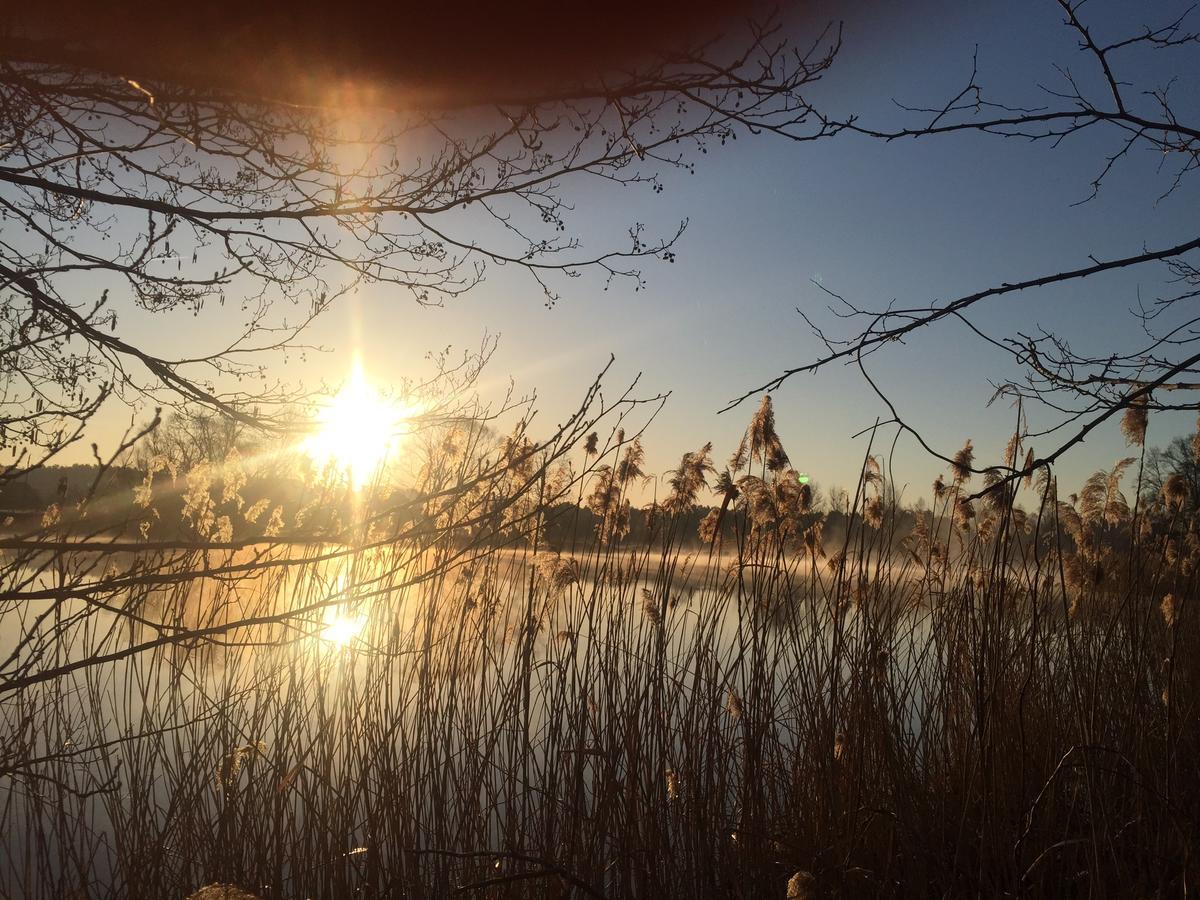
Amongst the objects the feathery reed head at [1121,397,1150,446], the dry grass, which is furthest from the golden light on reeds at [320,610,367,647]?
the feathery reed head at [1121,397,1150,446]

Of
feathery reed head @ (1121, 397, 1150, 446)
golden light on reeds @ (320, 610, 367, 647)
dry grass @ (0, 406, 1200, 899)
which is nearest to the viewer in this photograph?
golden light on reeds @ (320, 610, 367, 647)

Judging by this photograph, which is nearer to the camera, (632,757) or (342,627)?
(342,627)

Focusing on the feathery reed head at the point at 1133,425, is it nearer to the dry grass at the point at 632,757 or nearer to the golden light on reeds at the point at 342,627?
the dry grass at the point at 632,757

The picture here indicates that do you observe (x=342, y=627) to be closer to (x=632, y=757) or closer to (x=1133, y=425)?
(x=632, y=757)

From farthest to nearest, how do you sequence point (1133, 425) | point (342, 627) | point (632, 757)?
point (1133, 425) → point (632, 757) → point (342, 627)

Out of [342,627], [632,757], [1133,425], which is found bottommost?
[632,757]

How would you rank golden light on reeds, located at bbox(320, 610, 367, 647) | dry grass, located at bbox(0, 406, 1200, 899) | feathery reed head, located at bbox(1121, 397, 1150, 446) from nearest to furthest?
golden light on reeds, located at bbox(320, 610, 367, 647)
dry grass, located at bbox(0, 406, 1200, 899)
feathery reed head, located at bbox(1121, 397, 1150, 446)

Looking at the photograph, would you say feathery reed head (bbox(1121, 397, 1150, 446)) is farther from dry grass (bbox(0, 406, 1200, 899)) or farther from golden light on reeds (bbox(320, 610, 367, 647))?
golden light on reeds (bbox(320, 610, 367, 647))

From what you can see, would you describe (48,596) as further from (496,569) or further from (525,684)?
(496,569)

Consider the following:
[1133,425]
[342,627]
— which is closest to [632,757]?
[342,627]

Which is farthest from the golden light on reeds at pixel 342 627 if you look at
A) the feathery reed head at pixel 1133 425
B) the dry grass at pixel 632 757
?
the feathery reed head at pixel 1133 425

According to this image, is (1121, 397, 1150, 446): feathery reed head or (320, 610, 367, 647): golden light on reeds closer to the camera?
(320, 610, 367, 647): golden light on reeds

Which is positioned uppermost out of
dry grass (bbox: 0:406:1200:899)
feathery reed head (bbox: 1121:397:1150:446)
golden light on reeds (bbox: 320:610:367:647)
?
feathery reed head (bbox: 1121:397:1150:446)

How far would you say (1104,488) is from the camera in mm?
4641
